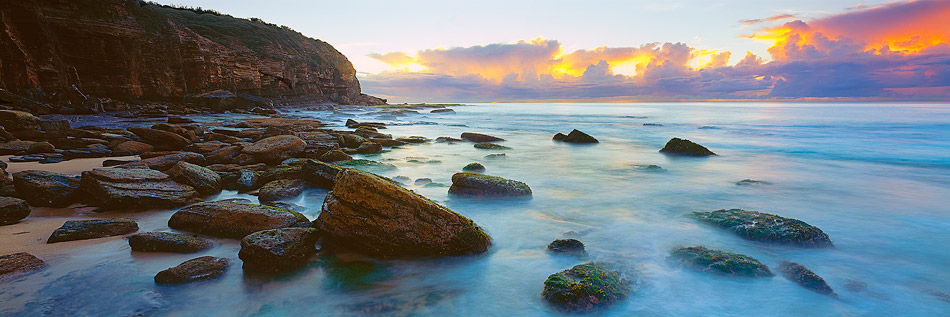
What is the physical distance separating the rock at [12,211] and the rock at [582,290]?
514 cm

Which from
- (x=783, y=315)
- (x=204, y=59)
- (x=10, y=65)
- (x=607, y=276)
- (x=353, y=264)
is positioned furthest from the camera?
(x=204, y=59)

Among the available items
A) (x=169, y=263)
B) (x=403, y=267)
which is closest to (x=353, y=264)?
(x=403, y=267)

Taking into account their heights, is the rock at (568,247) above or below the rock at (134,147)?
below

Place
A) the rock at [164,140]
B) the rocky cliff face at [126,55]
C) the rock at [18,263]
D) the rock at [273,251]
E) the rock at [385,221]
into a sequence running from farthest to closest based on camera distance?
the rocky cliff face at [126,55] < the rock at [164,140] < the rock at [385,221] < the rock at [273,251] < the rock at [18,263]

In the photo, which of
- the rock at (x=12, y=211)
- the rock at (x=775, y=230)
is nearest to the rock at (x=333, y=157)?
the rock at (x=12, y=211)

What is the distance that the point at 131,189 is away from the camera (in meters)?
4.86

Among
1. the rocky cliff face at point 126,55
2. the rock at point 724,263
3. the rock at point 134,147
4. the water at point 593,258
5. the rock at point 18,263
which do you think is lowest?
the water at point 593,258

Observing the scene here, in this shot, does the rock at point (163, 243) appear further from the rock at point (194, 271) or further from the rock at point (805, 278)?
the rock at point (805, 278)

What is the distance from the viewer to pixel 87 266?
3449 millimetres

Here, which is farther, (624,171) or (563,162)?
(563,162)

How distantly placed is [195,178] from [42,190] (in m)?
1.43

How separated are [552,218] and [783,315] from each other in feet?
9.10

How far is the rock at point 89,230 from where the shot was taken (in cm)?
383

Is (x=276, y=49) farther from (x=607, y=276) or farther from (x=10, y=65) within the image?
(x=607, y=276)
